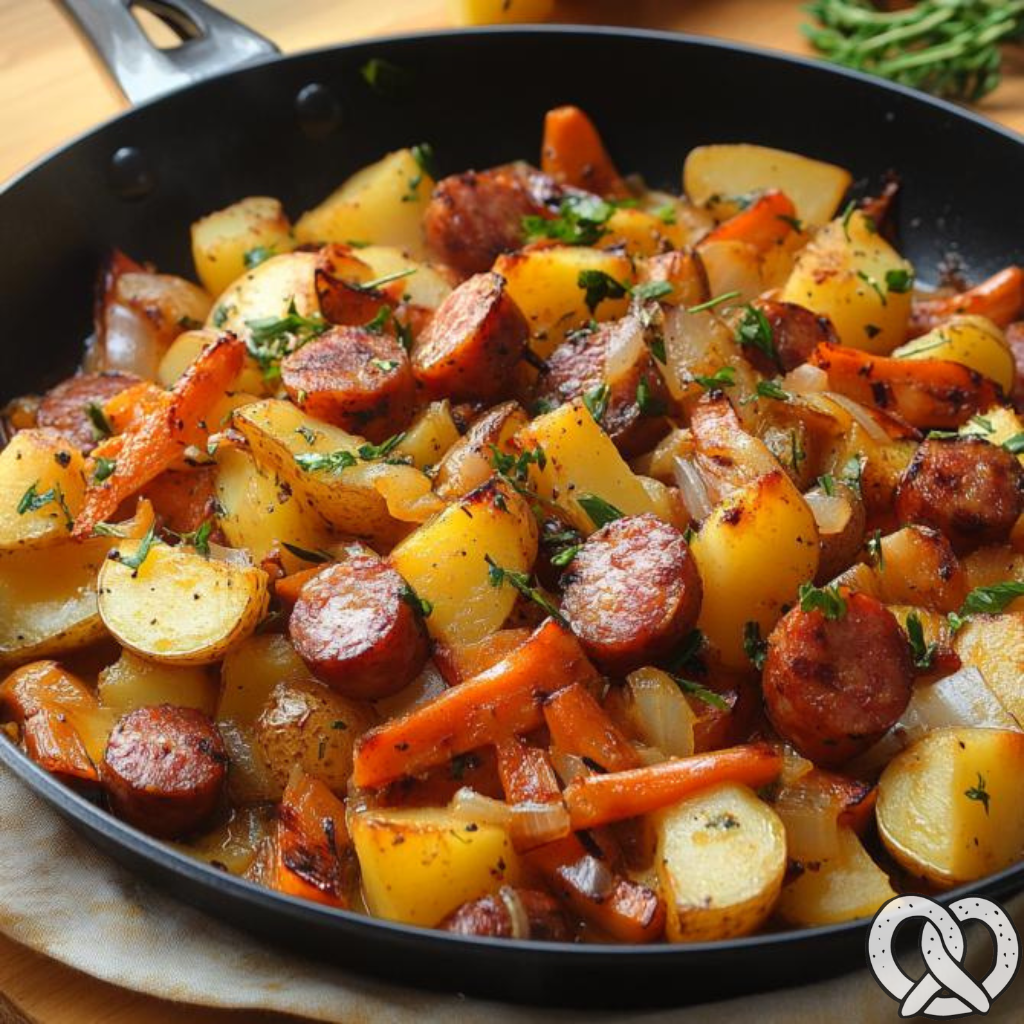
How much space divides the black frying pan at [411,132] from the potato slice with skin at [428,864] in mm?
1646

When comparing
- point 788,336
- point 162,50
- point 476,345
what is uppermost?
point 162,50

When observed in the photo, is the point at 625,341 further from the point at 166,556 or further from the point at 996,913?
the point at 996,913

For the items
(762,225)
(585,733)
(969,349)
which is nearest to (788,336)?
(969,349)

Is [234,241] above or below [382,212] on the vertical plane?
above

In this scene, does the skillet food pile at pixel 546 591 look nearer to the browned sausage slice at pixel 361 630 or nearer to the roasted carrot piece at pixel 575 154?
the browned sausage slice at pixel 361 630

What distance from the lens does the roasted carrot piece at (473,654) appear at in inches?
78.5

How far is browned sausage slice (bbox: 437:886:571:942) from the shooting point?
170 cm

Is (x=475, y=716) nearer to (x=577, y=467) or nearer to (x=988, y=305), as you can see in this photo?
(x=577, y=467)

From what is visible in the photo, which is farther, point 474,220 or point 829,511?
point 474,220

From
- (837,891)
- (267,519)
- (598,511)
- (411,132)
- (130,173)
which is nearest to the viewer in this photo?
(837,891)

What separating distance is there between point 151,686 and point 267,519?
34 cm

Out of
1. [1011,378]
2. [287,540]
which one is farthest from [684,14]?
[287,540]

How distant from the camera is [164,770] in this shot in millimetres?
1912

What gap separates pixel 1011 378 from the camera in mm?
2725
